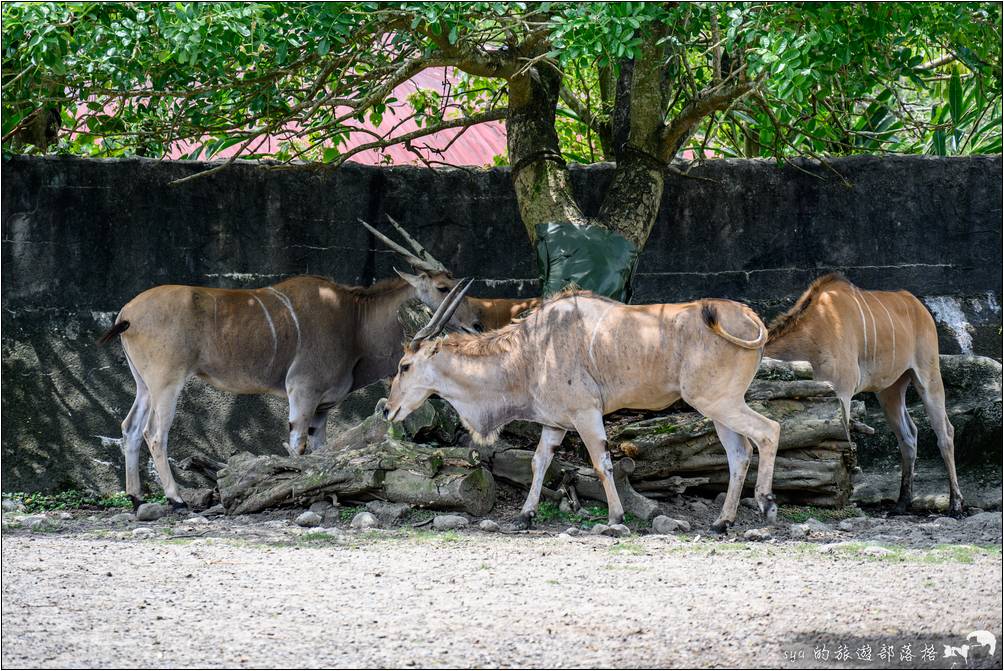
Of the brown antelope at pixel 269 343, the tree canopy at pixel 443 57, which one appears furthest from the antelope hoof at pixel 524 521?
the tree canopy at pixel 443 57

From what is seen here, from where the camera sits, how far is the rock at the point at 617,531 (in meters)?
5.82

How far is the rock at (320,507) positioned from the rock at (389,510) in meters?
0.20

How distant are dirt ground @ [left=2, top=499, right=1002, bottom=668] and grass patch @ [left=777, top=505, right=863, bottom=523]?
0.72 ft

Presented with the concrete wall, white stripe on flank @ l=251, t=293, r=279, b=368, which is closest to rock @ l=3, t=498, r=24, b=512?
the concrete wall

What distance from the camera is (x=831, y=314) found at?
705cm

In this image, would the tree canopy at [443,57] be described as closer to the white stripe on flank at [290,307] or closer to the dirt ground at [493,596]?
the white stripe on flank at [290,307]

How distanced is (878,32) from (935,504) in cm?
276

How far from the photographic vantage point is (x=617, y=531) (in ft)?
19.2

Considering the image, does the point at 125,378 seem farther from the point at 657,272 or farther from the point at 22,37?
the point at 657,272

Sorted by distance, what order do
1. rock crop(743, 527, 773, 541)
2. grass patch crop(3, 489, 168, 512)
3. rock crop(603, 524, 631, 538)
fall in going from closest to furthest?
rock crop(743, 527, 773, 541), rock crop(603, 524, 631, 538), grass patch crop(3, 489, 168, 512)

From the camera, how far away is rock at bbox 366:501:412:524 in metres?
6.07

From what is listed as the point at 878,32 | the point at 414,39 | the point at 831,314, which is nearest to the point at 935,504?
the point at 831,314

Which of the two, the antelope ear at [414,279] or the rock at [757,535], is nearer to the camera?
the rock at [757,535]

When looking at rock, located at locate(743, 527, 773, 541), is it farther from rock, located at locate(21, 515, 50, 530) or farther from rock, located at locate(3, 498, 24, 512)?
rock, located at locate(3, 498, 24, 512)
